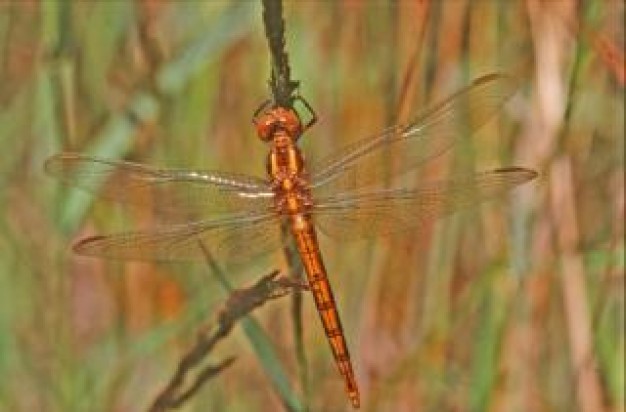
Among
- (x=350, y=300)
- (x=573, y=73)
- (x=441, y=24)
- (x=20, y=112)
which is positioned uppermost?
(x=441, y=24)

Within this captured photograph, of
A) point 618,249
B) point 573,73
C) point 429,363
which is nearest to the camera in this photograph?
point 573,73

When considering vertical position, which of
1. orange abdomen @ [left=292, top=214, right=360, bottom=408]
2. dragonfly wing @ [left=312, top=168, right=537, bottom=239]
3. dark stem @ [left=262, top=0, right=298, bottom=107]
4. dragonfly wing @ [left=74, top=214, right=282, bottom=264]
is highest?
dark stem @ [left=262, top=0, right=298, bottom=107]

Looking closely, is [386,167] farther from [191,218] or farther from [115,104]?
[115,104]

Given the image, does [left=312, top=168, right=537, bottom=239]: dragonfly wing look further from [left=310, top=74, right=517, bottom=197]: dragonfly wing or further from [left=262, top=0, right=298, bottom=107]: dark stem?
[left=262, top=0, right=298, bottom=107]: dark stem

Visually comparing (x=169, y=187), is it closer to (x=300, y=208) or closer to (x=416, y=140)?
(x=300, y=208)

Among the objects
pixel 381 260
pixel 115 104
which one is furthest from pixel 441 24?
pixel 115 104

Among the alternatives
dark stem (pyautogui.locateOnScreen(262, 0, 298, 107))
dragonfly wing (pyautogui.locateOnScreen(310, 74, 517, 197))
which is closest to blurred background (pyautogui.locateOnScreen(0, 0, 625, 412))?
dragonfly wing (pyautogui.locateOnScreen(310, 74, 517, 197))
